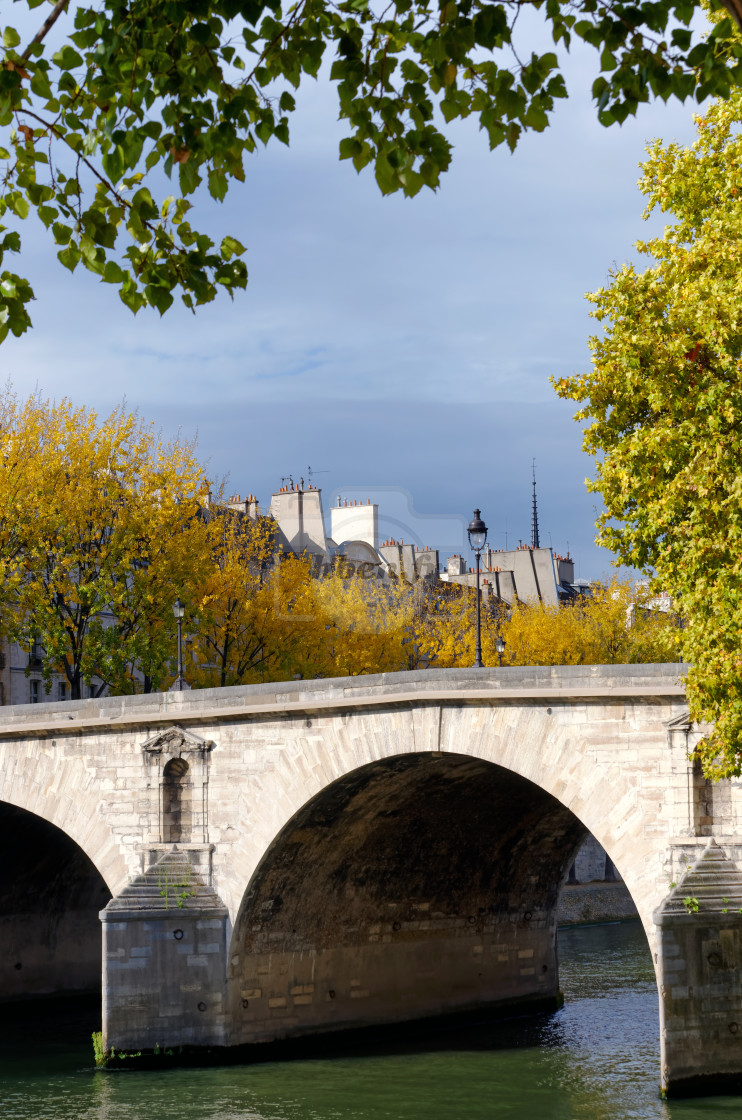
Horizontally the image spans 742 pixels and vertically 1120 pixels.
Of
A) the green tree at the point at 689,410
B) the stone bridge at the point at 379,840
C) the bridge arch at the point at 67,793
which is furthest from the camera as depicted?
the bridge arch at the point at 67,793

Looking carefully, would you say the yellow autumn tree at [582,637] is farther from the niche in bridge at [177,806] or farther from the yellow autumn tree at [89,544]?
the niche in bridge at [177,806]

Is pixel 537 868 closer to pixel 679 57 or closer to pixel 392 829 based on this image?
pixel 392 829

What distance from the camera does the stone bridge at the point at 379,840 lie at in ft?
68.0

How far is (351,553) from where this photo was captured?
2330 inches

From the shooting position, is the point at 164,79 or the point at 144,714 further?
the point at 144,714

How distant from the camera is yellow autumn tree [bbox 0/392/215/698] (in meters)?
34.2

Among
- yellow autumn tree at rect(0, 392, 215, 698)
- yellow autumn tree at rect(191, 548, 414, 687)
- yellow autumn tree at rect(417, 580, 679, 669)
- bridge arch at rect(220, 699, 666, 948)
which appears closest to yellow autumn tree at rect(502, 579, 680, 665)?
yellow autumn tree at rect(417, 580, 679, 669)

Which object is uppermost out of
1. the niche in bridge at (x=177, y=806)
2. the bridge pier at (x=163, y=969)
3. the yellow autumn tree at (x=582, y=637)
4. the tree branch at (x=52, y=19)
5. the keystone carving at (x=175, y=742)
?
the yellow autumn tree at (x=582, y=637)

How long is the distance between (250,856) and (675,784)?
7.62 m

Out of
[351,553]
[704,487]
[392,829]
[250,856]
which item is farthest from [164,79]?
[351,553]

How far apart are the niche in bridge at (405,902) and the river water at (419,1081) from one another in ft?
4.05

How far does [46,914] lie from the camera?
1404 inches

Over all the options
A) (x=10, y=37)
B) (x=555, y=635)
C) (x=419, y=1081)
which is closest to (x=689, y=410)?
(x=10, y=37)

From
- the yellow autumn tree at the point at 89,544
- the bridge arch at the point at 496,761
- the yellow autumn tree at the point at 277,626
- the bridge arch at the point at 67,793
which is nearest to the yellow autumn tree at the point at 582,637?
the yellow autumn tree at the point at 277,626
